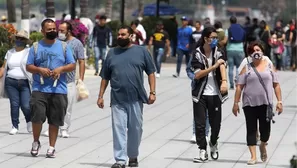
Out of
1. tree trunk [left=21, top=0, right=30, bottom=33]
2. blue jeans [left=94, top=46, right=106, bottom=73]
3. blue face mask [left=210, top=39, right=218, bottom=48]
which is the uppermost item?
blue face mask [left=210, top=39, right=218, bottom=48]

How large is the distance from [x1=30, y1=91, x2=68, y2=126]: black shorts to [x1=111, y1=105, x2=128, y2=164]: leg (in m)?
1.02

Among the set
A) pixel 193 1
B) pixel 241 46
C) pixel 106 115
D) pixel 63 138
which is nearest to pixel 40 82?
pixel 63 138

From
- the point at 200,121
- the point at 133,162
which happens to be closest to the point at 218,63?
the point at 200,121

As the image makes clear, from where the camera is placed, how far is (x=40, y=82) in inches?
492

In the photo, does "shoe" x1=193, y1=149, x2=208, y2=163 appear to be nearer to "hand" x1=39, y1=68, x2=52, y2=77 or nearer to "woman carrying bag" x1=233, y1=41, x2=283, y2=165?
→ "woman carrying bag" x1=233, y1=41, x2=283, y2=165

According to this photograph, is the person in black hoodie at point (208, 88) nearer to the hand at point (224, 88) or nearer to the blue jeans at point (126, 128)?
the hand at point (224, 88)

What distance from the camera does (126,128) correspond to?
1184 centimetres

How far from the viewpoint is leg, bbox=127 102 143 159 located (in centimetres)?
1177

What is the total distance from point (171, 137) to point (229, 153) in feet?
5.85

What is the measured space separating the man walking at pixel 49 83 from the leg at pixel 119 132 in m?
1.03

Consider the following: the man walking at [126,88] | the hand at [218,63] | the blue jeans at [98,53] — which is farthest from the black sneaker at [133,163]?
the blue jeans at [98,53]

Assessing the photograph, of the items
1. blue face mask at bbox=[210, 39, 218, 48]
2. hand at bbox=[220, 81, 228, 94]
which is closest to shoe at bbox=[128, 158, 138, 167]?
hand at bbox=[220, 81, 228, 94]

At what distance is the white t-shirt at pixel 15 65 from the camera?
1461 cm

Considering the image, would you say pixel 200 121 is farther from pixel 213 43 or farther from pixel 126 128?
pixel 126 128
